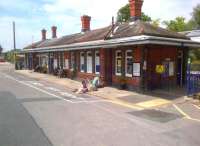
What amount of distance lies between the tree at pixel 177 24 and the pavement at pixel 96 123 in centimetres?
4741

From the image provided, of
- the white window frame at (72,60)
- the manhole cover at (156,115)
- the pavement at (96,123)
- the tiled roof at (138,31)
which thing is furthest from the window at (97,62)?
the manhole cover at (156,115)

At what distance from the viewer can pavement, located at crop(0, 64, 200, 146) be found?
786 centimetres

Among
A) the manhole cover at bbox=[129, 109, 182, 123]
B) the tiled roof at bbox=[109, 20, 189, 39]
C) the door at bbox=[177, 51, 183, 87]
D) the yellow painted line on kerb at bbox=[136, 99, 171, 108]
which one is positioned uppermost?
the tiled roof at bbox=[109, 20, 189, 39]

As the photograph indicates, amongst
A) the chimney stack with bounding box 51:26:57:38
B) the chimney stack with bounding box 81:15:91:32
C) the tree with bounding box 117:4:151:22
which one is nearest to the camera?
the chimney stack with bounding box 81:15:91:32

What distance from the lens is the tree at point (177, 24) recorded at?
5919cm

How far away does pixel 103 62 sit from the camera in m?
21.4

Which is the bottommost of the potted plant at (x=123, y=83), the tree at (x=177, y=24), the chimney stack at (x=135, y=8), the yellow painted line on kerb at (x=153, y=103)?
the yellow painted line on kerb at (x=153, y=103)

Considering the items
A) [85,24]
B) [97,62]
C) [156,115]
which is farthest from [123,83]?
[85,24]

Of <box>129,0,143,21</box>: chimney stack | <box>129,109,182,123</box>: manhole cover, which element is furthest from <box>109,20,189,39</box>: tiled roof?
<box>129,109,182,123</box>: manhole cover

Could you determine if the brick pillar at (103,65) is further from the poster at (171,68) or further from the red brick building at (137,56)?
the poster at (171,68)

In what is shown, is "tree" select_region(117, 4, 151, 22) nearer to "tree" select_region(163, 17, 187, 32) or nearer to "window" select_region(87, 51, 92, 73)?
"tree" select_region(163, 17, 187, 32)

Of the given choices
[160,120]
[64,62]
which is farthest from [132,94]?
[64,62]

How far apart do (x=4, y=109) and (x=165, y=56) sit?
11304mm

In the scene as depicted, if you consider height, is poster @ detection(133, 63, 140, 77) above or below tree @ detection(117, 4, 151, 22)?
below
